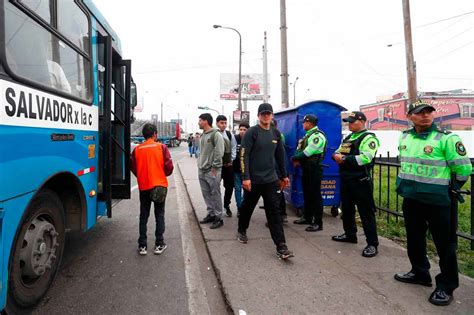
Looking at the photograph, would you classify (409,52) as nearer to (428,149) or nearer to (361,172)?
(361,172)

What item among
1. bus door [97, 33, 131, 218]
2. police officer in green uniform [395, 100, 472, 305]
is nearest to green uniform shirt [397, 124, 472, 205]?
police officer in green uniform [395, 100, 472, 305]

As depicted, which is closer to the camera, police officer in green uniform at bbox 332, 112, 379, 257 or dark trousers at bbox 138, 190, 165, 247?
police officer in green uniform at bbox 332, 112, 379, 257

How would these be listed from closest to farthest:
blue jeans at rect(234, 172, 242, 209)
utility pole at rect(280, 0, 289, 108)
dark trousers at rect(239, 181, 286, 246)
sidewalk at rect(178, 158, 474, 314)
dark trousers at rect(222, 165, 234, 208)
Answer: sidewalk at rect(178, 158, 474, 314) < dark trousers at rect(239, 181, 286, 246) < blue jeans at rect(234, 172, 242, 209) < dark trousers at rect(222, 165, 234, 208) < utility pole at rect(280, 0, 289, 108)

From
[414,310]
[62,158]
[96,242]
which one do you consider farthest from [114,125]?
[414,310]

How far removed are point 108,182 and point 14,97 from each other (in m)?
2.10

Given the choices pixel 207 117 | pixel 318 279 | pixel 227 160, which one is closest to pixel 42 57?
pixel 207 117

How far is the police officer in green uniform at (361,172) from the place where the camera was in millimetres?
4324

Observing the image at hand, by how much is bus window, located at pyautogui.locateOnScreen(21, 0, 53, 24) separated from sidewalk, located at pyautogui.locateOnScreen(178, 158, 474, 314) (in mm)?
2985

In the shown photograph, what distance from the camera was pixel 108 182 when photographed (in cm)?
443

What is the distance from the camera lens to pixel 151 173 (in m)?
4.36

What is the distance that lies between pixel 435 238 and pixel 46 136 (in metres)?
3.63

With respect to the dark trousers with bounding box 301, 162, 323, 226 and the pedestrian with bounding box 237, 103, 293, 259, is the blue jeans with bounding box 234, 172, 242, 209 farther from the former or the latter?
the pedestrian with bounding box 237, 103, 293, 259

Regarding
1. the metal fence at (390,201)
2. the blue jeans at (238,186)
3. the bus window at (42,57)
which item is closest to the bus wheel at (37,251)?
the bus window at (42,57)

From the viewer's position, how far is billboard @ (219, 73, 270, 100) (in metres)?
51.8
